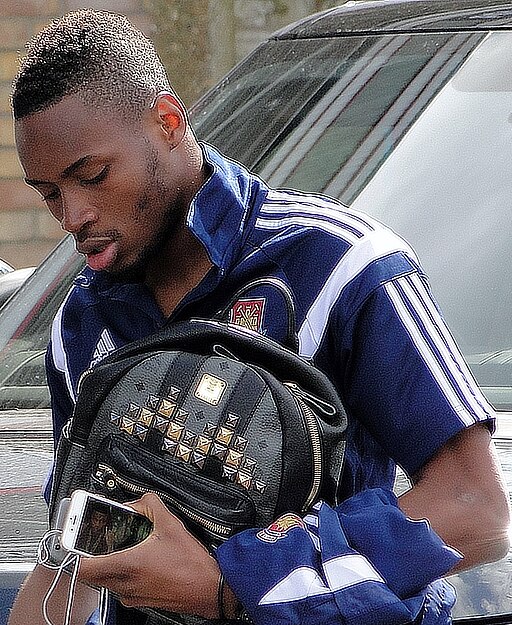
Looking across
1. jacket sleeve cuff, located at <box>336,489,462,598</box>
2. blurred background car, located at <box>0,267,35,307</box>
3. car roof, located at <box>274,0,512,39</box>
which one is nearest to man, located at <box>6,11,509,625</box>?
jacket sleeve cuff, located at <box>336,489,462,598</box>

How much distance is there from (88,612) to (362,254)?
68 cm

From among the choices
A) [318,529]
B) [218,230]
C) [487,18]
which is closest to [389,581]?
[318,529]

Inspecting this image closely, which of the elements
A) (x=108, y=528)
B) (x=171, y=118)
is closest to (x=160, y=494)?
(x=108, y=528)

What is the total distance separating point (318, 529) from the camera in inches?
63.6

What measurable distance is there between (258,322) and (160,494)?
277 mm

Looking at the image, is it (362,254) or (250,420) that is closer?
(250,420)

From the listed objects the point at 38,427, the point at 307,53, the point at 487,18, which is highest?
the point at 487,18

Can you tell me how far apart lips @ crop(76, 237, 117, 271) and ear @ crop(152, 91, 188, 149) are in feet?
0.55

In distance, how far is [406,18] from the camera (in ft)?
10.7

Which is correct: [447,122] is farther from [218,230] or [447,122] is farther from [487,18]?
[218,230]

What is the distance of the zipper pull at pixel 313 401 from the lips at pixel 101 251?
38cm

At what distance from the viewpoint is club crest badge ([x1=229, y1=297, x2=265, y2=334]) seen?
5.92 feet

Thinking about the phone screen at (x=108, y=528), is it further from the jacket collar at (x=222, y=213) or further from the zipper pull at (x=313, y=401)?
the jacket collar at (x=222, y=213)

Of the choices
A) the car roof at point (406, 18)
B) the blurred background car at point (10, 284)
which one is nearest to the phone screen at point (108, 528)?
the car roof at point (406, 18)
